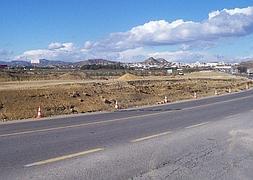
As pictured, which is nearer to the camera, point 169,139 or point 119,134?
point 169,139

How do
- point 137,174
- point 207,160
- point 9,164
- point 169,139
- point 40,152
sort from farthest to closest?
point 169,139, point 40,152, point 207,160, point 9,164, point 137,174

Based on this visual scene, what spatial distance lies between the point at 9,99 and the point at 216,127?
2545 cm

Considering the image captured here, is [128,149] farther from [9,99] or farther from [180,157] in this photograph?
[9,99]

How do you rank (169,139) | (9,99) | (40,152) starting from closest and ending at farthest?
(40,152) → (169,139) → (9,99)

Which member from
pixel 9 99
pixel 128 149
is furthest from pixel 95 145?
pixel 9 99

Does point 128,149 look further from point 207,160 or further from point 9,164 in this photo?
point 9,164

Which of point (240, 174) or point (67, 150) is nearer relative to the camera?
point (240, 174)

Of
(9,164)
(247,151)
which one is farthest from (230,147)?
(9,164)

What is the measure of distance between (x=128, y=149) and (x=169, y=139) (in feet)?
8.12

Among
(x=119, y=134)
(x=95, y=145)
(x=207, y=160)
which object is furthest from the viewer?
(x=119, y=134)

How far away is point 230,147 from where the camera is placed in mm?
12398

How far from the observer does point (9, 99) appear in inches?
1563

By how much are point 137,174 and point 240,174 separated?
1.91 meters

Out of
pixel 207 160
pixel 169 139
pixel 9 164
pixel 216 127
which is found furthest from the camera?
pixel 216 127
